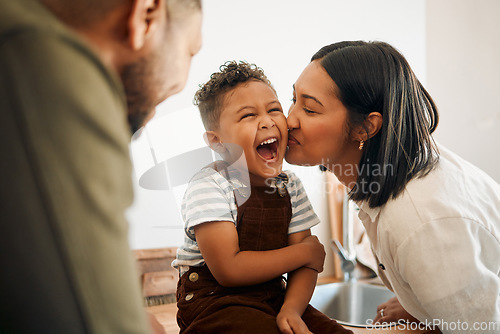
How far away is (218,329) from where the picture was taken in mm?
629

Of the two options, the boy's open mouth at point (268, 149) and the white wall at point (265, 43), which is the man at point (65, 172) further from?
the boy's open mouth at point (268, 149)

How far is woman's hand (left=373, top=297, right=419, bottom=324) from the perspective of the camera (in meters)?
0.91

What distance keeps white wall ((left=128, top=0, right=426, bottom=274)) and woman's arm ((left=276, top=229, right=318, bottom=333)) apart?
0.19m

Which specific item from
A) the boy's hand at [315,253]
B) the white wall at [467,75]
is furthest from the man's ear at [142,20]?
the white wall at [467,75]

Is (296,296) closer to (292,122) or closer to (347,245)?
(292,122)

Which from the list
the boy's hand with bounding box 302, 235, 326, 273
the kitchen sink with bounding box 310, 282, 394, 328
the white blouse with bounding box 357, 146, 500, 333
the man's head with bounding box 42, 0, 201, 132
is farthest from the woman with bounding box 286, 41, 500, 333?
the man's head with bounding box 42, 0, 201, 132

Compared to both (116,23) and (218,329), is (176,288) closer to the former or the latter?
(218,329)

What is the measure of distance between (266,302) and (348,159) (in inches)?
14.1

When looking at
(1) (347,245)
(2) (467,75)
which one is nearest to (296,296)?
(1) (347,245)

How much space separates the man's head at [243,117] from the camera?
0.67m

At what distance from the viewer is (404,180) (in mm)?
807

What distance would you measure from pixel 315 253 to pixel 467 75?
1.17 meters

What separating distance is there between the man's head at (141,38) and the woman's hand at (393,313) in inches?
29.5

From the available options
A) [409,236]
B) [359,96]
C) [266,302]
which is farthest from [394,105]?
[266,302]
